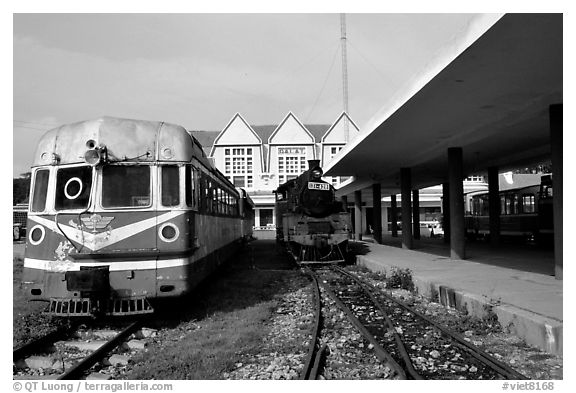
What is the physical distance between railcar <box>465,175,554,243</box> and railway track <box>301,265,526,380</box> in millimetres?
14465

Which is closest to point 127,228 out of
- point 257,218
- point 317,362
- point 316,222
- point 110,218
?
point 110,218

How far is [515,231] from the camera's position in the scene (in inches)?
934

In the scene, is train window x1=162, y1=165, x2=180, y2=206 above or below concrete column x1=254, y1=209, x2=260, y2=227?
above

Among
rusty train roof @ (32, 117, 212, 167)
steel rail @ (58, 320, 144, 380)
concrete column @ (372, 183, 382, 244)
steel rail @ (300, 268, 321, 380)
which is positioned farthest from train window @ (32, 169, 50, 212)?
concrete column @ (372, 183, 382, 244)

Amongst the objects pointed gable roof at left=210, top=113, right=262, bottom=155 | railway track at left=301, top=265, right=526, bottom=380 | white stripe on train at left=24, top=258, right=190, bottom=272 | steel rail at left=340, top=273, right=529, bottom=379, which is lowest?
railway track at left=301, top=265, right=526, bottom=380

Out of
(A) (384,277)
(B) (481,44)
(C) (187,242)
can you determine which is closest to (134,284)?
(C) (187,242)

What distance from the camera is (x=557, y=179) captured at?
32.1 feet

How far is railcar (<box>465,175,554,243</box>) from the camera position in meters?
20.5

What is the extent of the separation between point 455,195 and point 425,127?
344 centimetres

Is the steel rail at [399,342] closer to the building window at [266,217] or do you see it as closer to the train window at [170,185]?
the train window at [170,185]

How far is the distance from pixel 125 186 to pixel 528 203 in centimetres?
2117

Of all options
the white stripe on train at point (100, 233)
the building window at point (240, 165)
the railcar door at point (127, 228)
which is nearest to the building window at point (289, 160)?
the building window at point (240, 165)

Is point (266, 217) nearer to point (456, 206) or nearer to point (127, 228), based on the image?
point (456, 206)

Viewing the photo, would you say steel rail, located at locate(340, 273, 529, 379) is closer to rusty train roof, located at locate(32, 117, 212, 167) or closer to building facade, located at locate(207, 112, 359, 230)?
rusty train roof, located at locate(32, 117, 212, 167)
